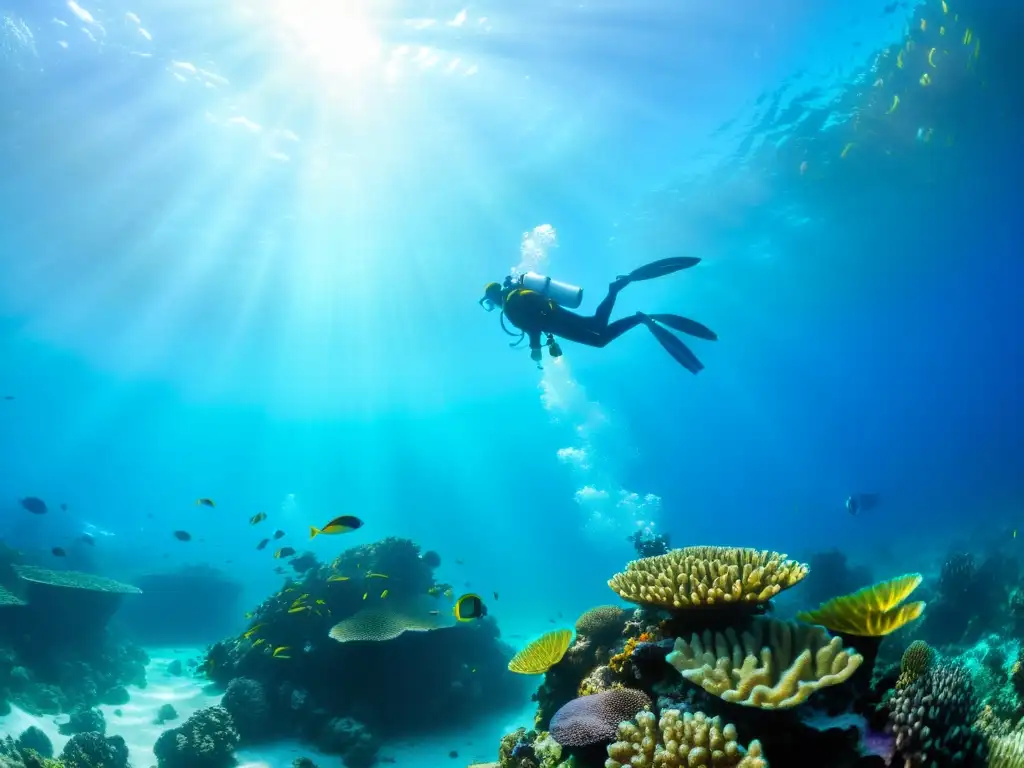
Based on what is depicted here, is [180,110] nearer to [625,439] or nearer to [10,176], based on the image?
[10,176]

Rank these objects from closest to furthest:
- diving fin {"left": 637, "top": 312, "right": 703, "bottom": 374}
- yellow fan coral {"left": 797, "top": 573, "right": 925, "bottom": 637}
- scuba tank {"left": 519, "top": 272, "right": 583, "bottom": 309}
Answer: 1. yellow fan coral {"left": 797, "top": 573, "right": 925, "bottom": 637}
2. diving fin {"left": 637, "top": 312, "right": 703, "bottom": 374}
3. scuba tank {"left": 519, "top": 272, "right": 583, "bottom": 309}

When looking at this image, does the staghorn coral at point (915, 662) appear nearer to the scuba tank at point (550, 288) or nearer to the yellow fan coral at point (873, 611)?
the yellow fan coral at point (873, 611)

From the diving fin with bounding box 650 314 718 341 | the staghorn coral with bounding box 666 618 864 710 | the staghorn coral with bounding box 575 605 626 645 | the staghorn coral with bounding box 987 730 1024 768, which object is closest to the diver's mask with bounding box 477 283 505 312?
the diving fin with bounding box 650 314 718 341

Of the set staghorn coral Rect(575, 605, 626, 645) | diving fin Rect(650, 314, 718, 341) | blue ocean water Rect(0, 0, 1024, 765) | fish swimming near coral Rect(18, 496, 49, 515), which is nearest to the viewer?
staghorn coral Rect(575, 605, 626, 645)

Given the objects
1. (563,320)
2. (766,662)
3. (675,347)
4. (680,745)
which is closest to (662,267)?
(675,347)

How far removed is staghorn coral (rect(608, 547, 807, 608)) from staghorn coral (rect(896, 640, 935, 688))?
0.76 metres

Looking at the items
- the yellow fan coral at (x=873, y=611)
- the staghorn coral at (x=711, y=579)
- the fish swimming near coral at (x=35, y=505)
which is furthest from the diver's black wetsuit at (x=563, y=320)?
the fish swimming near coral at (x=35, y=505)

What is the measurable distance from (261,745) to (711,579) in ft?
35.5

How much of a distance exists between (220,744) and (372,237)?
3184 cm

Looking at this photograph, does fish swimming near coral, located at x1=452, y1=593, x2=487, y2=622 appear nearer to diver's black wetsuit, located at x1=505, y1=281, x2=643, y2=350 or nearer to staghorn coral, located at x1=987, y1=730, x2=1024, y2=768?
diver's black wetsuit, located at x1=505, y1=281, x2=643, y2=350

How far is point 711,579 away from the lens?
153 inches

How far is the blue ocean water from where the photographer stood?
66.7 ft

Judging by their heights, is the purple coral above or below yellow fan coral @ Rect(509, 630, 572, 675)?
below

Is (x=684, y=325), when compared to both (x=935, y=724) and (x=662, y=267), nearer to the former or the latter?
(x=662, y=267)
